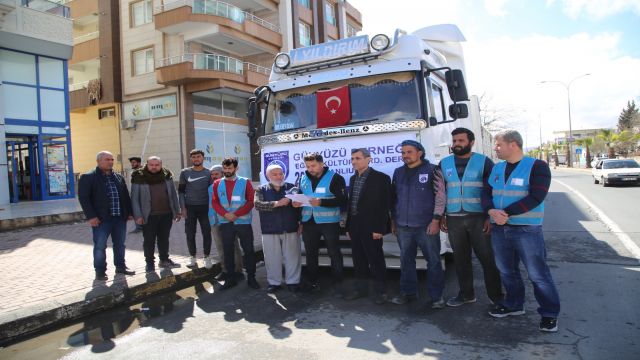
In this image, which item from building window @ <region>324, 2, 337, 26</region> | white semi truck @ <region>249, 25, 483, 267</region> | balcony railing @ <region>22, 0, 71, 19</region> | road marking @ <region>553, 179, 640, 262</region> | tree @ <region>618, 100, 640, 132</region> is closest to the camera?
white semi truck @ <region>249, 25, 483, 267</region>

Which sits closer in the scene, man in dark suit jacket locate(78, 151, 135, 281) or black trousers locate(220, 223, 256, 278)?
man in dark suit jacket locate(78, 151, 135, 281)

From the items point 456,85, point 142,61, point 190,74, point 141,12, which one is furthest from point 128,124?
point 456,85

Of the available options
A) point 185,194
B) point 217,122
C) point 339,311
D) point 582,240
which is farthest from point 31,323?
point 217,122

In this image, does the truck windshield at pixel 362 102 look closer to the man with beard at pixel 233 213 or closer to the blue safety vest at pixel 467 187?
the man with beard at pixel 233 213

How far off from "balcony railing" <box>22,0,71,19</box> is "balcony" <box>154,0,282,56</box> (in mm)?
4915

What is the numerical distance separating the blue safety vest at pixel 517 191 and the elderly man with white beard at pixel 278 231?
2544 mm

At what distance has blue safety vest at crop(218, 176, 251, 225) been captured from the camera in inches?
236

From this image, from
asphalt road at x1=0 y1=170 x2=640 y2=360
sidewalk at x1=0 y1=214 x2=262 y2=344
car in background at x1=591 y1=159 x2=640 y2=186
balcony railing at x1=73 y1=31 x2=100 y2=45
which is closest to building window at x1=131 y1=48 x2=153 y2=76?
balcony railing at x1=73 y1=31 x2=100 y2=45

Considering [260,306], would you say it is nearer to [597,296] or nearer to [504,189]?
[504,189]

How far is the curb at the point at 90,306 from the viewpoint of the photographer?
14.9 ft

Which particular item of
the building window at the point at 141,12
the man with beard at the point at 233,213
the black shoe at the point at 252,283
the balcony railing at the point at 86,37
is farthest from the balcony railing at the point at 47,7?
the black shoe at the point at 252,283

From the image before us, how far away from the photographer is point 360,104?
5848 mm

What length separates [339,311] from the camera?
478 cm

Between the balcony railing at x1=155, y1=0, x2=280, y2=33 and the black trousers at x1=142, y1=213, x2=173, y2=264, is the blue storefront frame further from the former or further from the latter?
the black trousers at x1=142, y1=213, x2=173, y2=264
